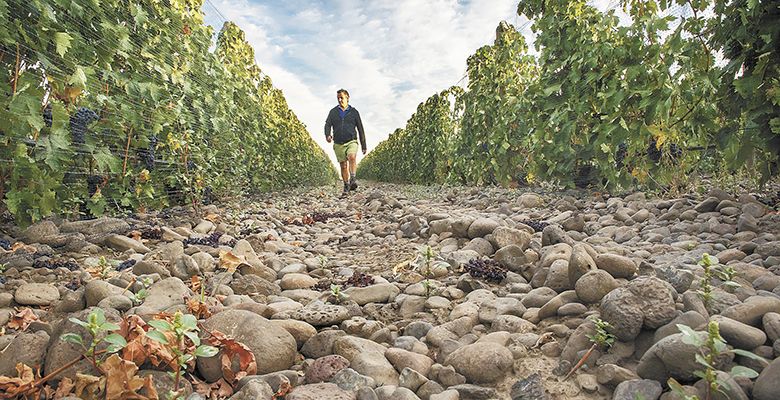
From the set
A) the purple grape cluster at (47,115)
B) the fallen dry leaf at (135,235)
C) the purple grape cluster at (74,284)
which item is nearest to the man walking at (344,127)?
the fallen dry leaf at (135,235)

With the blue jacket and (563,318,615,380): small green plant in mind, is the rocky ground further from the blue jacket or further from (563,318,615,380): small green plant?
the blue jacket

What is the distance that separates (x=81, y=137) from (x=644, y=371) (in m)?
4.18

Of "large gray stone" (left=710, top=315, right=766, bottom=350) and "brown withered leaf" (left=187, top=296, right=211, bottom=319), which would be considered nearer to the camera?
"large gray stone" (left=710, top=315, right=766, bottom=350)

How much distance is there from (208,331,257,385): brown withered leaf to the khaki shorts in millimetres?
9947

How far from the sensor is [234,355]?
178 cm

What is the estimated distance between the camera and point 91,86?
387 cm

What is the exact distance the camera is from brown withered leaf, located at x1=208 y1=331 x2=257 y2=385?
1741 millimetres

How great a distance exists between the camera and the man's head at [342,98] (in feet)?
38.5

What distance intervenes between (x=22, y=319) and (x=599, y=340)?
2532 mm

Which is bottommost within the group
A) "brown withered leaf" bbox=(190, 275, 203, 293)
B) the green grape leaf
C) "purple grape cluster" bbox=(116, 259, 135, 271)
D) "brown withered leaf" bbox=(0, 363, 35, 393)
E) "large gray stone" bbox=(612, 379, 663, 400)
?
"large gray stone" bbox=(612, 379, 663, 400)

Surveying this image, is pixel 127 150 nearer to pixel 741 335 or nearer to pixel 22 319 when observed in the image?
pixel 22 319

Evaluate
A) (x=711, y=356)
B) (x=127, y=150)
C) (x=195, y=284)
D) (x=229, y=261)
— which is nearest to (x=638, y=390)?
(x=711, y=356)

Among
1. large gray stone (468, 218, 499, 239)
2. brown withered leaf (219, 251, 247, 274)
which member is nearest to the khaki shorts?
large gray stone (468, 218, 499, 239)

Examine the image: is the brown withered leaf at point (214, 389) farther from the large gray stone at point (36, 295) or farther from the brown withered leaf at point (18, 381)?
the large gray stone at point (36, 295)
